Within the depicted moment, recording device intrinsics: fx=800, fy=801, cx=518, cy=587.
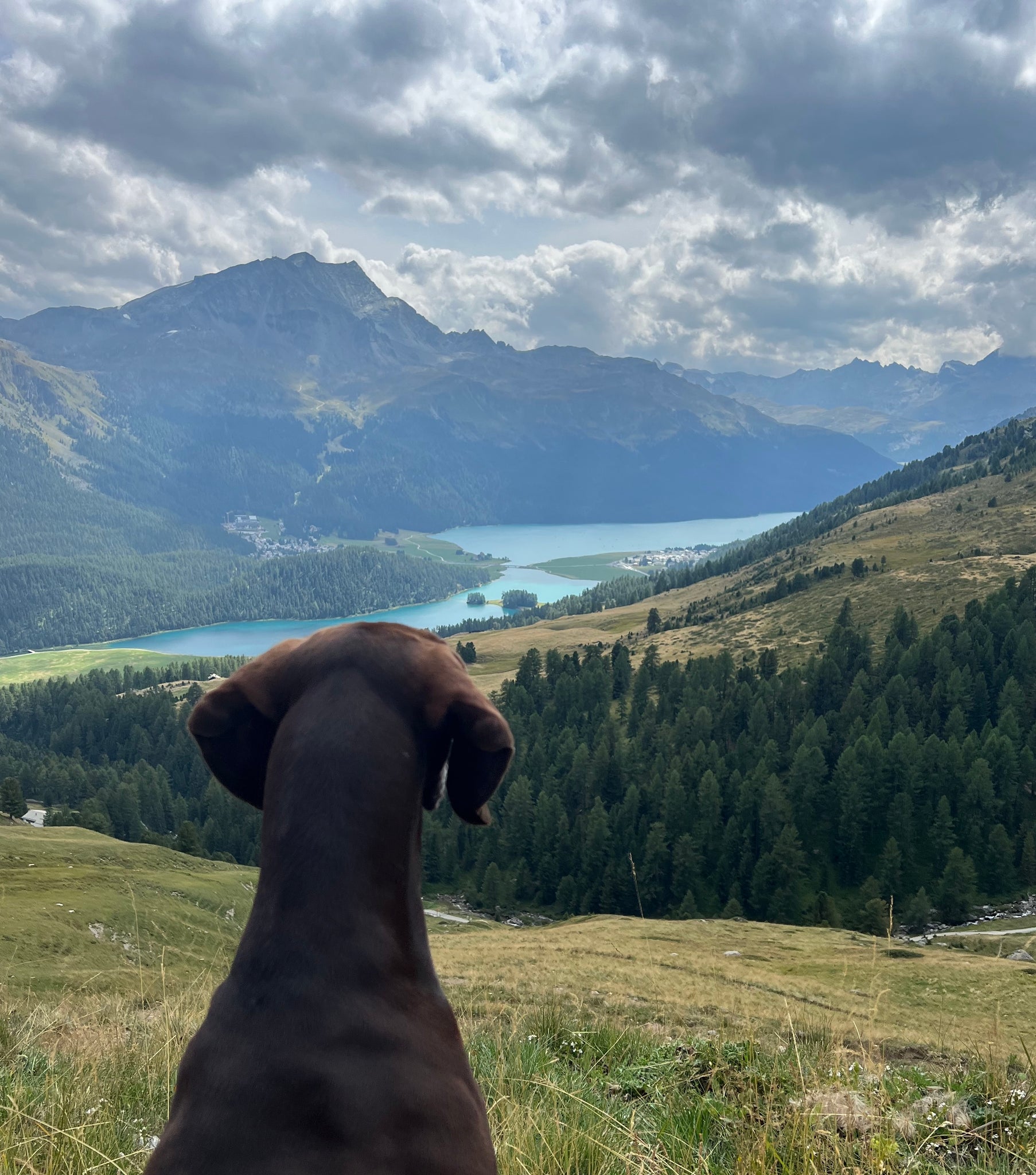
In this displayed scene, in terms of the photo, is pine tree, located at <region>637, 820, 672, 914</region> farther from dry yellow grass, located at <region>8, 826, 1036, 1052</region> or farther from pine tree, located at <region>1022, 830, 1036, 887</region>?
pine tree, located at <region>1022, 830, 1036, 887</region>

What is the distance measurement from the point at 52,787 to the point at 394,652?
12075cm

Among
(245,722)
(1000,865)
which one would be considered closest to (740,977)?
(245,722)

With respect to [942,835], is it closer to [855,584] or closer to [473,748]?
[855,584]

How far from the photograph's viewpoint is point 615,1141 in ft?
14.6

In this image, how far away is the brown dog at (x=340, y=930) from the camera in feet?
A: 7.51

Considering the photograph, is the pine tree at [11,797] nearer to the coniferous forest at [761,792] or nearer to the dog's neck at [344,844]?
the coniferous forest at [761,792]

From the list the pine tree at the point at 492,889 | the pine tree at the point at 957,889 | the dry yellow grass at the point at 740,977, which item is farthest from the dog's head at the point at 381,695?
the pine tree at the point at 492,889

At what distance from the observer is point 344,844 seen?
2615 millimetres

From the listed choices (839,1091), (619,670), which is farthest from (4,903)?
(619,670)

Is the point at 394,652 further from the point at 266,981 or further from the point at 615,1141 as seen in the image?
the point at 615,1141

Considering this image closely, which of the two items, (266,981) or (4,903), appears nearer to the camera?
(266,981)

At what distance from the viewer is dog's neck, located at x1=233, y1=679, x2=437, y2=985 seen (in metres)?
2.54

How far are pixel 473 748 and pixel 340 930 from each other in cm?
74

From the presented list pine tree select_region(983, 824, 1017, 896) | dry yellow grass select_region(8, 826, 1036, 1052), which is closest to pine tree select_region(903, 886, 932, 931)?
pine tree select_region(983, 824, 1017, 896)
